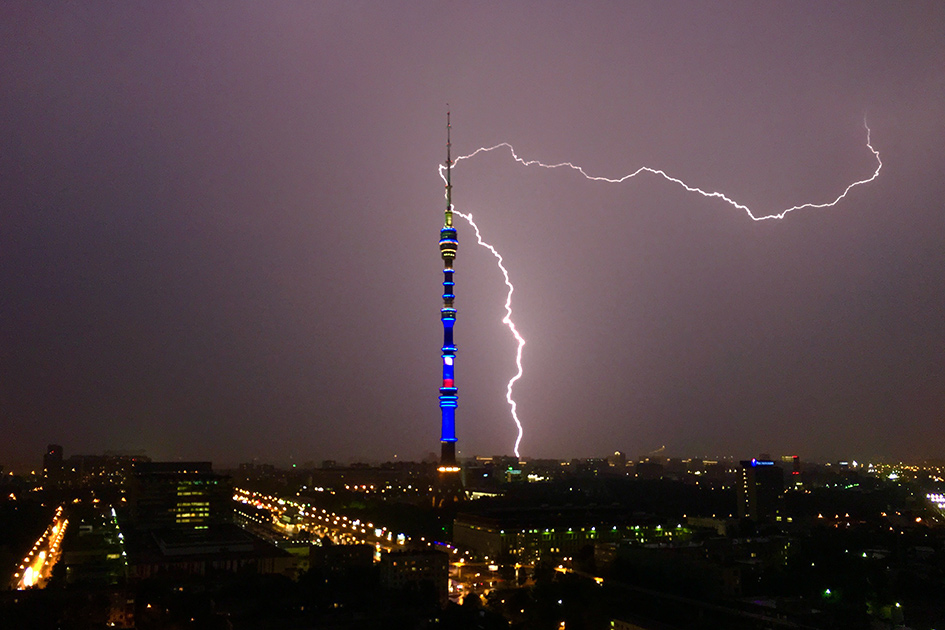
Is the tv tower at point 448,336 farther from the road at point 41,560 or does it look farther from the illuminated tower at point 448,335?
the road at point 41,560

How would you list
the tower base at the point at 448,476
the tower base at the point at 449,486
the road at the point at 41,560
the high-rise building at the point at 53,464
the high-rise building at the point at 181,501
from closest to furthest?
the road at the point at 41,560 < the high-rise building at the point at 181,501 < the tower base at the point at 449,486 < the tower base at the point at 448,476 < the high-rise building at the point at 53,464

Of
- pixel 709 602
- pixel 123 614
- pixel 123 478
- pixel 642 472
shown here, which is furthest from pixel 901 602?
pixel 642 472

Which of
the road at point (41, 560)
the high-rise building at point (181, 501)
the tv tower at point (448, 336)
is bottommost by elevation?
the road at point (41, 560)

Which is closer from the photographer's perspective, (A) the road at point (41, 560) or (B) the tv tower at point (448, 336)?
(A) the road at point (41, 560)

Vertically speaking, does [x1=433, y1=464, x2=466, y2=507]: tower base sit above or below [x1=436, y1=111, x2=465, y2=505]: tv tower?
below

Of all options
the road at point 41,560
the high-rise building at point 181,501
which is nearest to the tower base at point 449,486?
the high-rise building at point 181,501

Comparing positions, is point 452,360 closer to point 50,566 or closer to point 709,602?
point 50,566

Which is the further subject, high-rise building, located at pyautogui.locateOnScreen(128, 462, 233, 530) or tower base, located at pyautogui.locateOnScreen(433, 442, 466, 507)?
tower base, located at pyautogui.locateOnScreen(433, 442, 466, 507)

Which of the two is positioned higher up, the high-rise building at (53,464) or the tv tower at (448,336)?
the tv tower at (448,336)

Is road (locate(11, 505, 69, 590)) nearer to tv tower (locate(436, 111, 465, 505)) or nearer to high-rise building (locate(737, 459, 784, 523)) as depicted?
tv tower (locate(436, 111, 465, 505))

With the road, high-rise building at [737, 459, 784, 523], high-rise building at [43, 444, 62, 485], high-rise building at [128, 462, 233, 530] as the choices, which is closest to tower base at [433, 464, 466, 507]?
high-rise building at [128, 462, 233, 530]
